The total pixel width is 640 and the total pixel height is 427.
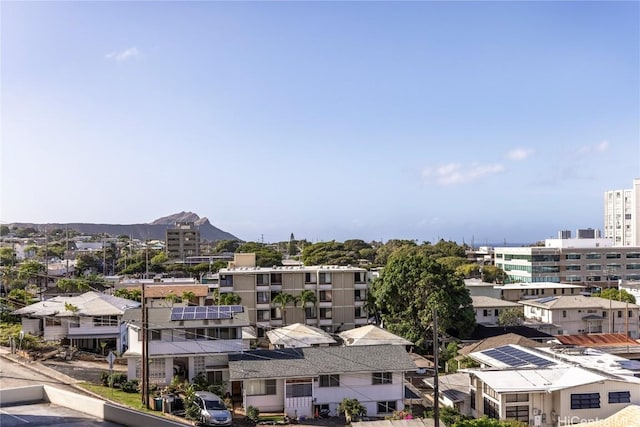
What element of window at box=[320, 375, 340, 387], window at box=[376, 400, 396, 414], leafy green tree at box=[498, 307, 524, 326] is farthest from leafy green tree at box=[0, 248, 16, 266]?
window at box=[376, 400, 396, 414]

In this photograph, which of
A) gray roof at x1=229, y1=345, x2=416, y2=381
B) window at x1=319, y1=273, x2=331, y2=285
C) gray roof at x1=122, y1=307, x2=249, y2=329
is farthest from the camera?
window at x1=319, y1=273, x2=331, y2=285

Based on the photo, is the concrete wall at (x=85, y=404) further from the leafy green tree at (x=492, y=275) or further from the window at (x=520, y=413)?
the leafy green tree at (x=492, y=275)

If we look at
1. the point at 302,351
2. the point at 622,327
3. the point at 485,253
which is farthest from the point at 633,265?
the point at 302,351

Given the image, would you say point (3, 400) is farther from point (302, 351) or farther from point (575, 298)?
point (575, 298)

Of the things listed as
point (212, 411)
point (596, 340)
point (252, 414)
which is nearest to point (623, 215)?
point (596, 340)

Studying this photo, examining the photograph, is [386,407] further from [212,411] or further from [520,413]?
[212,411]

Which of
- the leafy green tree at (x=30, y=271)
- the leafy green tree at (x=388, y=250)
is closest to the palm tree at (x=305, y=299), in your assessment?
the leafy green tree at (x=30, y=271)

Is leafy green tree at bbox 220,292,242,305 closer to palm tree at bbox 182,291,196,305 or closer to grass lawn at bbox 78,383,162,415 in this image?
palm tree at bbox 182,291,196,305
